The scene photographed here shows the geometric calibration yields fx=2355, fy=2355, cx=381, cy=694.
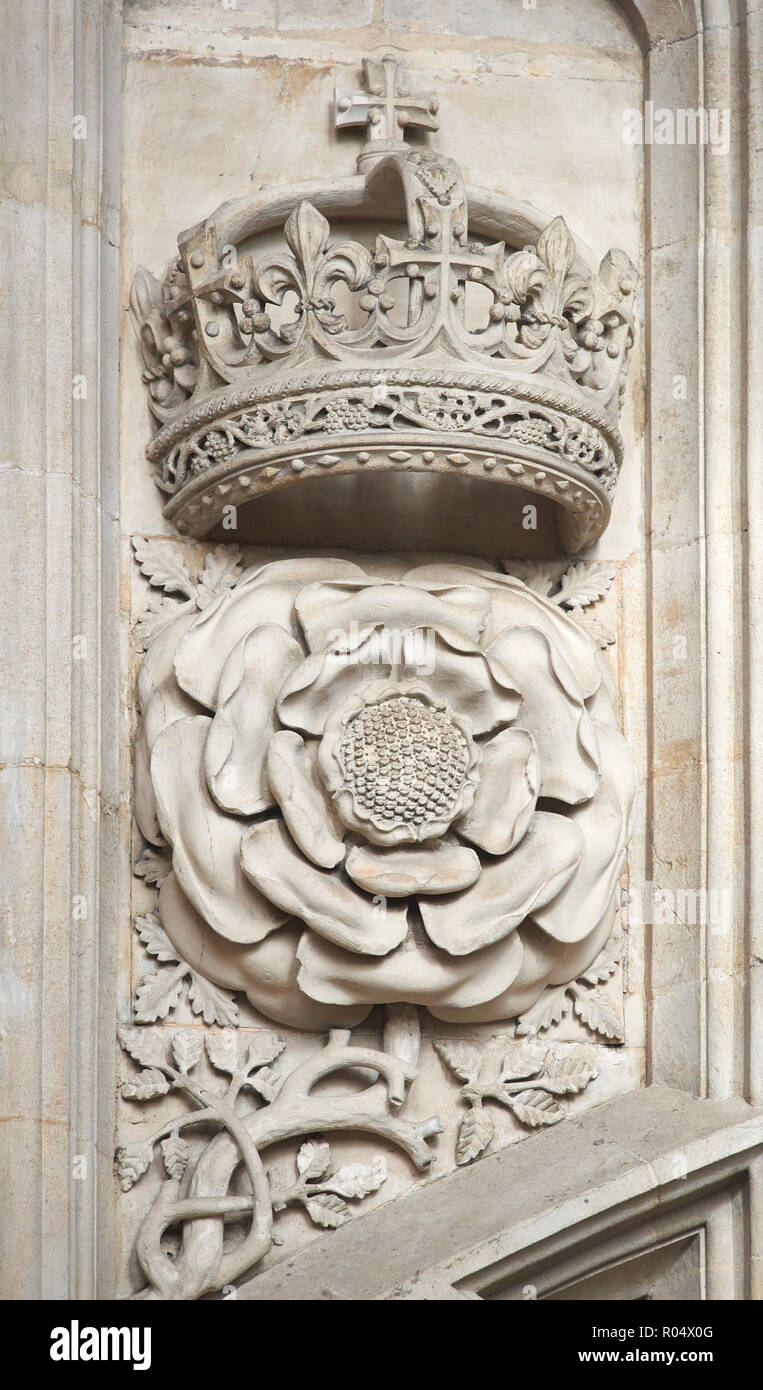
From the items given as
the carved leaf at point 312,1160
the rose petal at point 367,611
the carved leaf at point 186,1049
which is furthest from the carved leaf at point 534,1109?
the rose petal at point 367,611

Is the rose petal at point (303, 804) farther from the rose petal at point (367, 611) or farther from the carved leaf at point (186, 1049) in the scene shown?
the carved leaf at point (186, 1049)

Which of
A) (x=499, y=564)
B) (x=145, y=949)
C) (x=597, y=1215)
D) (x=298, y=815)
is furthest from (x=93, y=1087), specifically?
(x=499, y=564)

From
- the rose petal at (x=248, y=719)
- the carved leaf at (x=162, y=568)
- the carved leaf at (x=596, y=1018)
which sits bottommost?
the carved leaf at (x=596, y=1018)

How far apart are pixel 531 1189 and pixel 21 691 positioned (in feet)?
3.88

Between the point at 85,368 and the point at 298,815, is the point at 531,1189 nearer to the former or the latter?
the point at 298,815

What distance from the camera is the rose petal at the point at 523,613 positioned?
4172mm

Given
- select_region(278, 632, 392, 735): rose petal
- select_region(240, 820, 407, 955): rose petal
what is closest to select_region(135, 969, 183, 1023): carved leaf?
select_region(240, 820, 407, 955): rose petal

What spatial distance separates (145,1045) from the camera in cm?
399

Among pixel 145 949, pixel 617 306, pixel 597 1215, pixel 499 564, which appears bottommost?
pixel 597 1215

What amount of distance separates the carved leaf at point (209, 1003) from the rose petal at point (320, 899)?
240 mm

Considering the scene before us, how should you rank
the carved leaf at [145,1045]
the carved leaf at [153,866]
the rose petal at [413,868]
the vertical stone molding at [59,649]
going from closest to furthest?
the vertical stone molding at [59,649] → the rose petal at [413,868] → the carved leaf at [145,1045] → the carved leaf at [153,866]

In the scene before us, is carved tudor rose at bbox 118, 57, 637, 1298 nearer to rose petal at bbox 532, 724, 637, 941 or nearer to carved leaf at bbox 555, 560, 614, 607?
rose petal at bbox 532, 724, 637, 941
